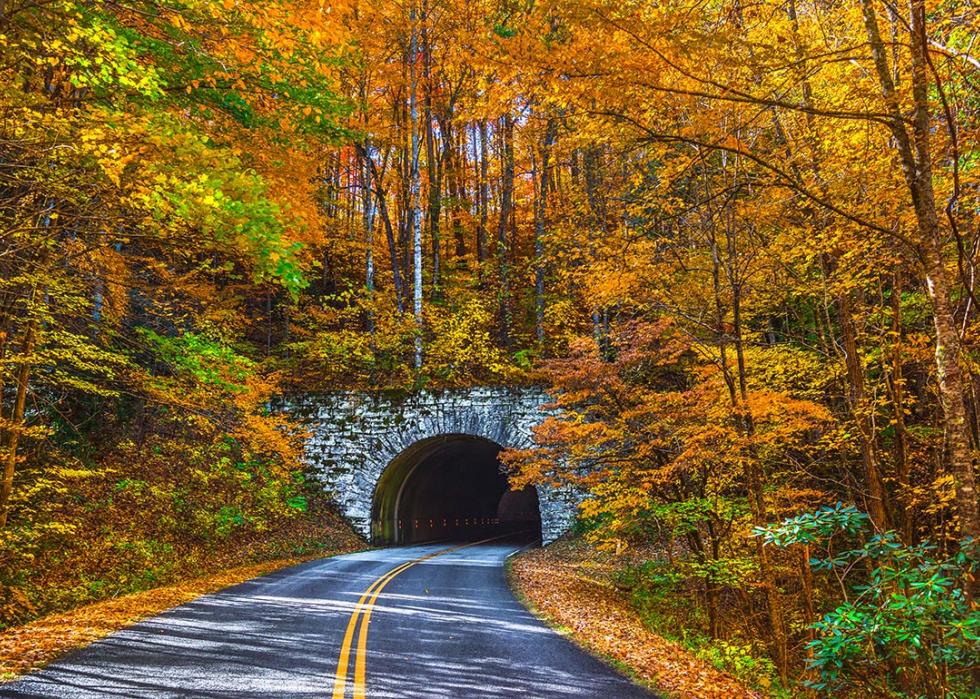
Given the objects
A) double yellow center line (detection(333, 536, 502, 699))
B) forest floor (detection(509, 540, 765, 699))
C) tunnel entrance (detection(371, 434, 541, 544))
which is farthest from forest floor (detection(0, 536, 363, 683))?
tunnel entrance (detection(371, 434, 541, 544))

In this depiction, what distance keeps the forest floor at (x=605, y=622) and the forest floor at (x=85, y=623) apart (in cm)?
569

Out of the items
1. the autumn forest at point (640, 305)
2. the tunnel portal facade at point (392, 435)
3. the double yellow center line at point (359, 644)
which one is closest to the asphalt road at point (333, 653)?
the double yellow center line at point (359, 644)

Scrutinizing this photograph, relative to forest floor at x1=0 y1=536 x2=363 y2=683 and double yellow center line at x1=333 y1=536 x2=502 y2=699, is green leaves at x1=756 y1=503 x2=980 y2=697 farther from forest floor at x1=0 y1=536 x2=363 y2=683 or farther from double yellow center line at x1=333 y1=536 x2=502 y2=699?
forest floor at x1=0 y1=536 x2=363 y2=683

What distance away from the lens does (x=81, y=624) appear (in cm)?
770

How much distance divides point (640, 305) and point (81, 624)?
9704 millimetres

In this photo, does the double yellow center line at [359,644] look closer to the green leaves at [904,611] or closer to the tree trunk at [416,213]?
the green leaves at [904,611]

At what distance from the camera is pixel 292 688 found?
5.35 meters

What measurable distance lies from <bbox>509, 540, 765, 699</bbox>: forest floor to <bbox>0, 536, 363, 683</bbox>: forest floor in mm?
5691

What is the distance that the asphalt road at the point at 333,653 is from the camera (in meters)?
5.38

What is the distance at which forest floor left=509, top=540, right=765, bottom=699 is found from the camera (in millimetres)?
6008

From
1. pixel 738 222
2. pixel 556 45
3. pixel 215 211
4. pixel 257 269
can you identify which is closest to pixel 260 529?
pixel 257 269

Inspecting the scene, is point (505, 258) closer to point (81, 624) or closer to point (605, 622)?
point (605, 622)

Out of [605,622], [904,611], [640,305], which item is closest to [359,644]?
[605,622]

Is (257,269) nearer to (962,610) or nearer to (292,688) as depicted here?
(292,688)
